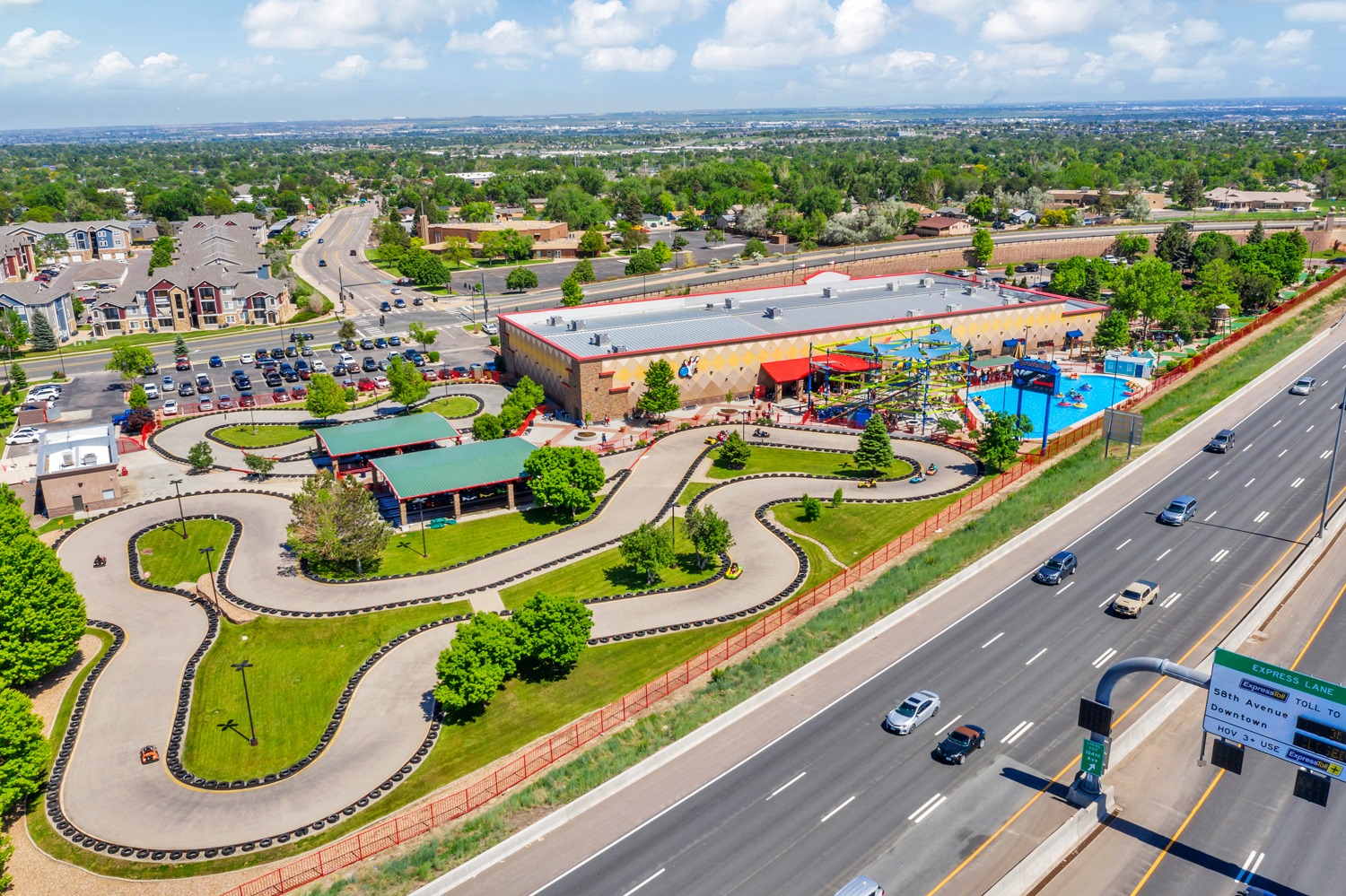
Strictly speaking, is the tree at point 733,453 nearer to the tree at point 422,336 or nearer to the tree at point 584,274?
the tree at point 422,336

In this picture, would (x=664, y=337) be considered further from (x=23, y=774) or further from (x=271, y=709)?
(x=23, y=774)

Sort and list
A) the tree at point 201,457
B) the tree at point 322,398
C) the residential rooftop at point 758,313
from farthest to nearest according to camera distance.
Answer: the residential rooftop at point 758,313, the tree at point 322,398, the tree at point 201,457

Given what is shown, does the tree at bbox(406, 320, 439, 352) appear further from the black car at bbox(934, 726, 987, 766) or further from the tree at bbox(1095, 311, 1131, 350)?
the black car at bbox(934, 726, 987, 766)

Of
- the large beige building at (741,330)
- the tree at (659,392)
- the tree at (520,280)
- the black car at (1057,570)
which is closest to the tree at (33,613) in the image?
the large beige building at (741,330)

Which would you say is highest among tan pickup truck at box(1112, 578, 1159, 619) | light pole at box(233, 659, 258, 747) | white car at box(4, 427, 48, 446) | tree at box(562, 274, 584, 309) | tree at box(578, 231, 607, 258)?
tree at box(578, 231, 607, 258)

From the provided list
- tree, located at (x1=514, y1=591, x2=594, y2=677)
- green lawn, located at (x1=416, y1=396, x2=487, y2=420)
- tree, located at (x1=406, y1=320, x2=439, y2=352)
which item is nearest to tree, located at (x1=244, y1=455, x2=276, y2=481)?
green lawn, located at (x1=416, y1=396, x2=487, y2=420)

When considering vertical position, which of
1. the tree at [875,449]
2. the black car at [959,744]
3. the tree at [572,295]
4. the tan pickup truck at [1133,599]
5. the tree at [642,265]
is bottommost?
the black car at [959,744]
